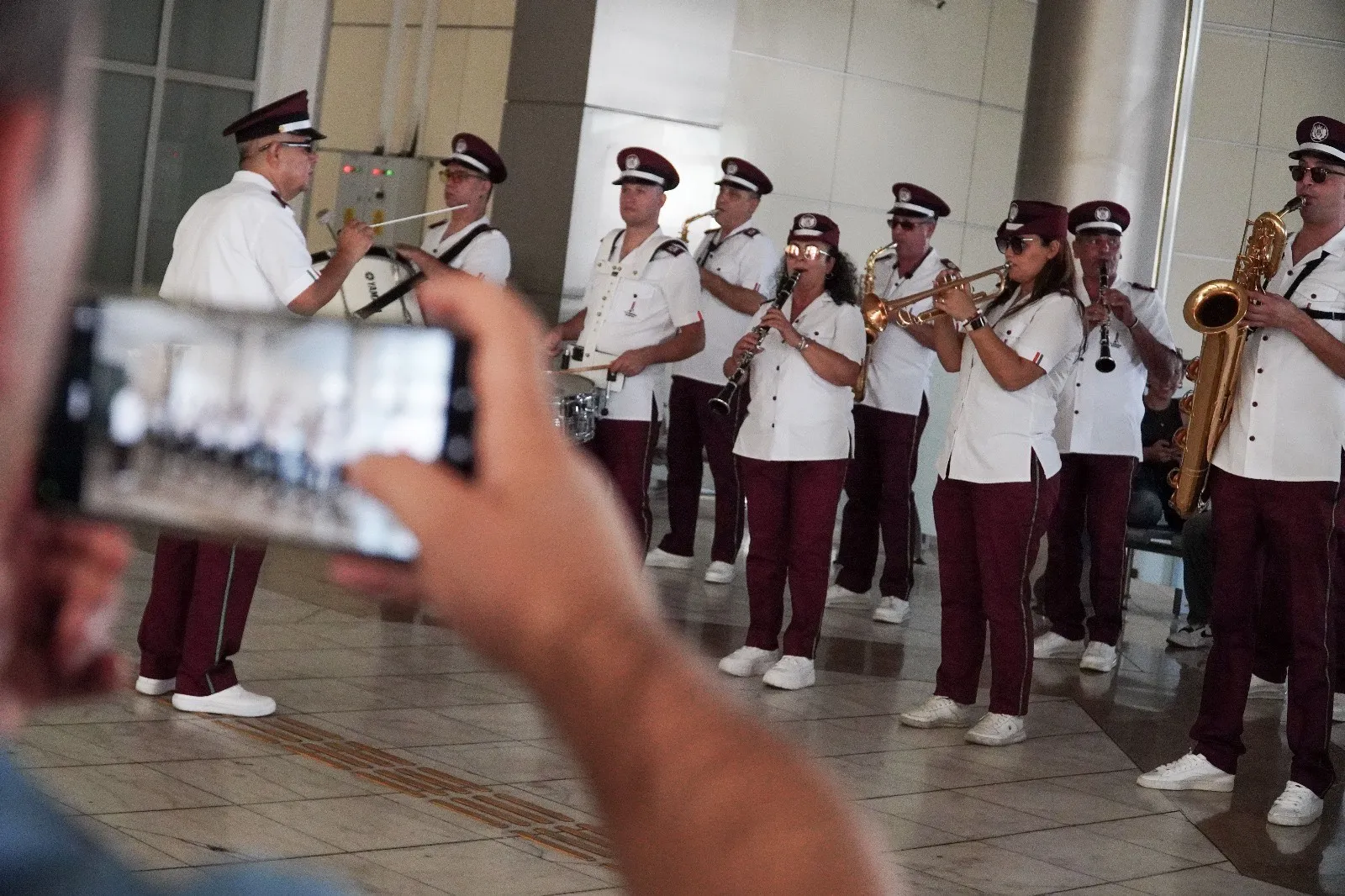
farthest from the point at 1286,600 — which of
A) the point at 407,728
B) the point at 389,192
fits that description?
the point at 389,192

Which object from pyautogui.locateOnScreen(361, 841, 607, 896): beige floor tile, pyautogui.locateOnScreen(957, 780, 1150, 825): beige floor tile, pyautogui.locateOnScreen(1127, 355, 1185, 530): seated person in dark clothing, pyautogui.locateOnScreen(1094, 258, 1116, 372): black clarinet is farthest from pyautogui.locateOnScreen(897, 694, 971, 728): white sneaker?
pyautogui.locateOnScreen(1127, 355, 1185, 530): seated person in dark clothing

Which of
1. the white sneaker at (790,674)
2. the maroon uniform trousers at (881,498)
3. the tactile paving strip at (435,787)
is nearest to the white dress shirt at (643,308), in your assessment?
the white sneaker at (790,674)

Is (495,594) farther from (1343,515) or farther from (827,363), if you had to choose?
(1343,515)

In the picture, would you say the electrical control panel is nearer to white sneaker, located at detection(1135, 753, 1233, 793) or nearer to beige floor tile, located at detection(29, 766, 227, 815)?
white sneaker, located at detection(1135, 753, 1233, 793)

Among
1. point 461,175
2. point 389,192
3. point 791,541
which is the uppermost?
point 389,192

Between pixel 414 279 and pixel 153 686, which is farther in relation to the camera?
pixel 414 279

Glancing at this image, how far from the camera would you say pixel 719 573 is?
27.7 ft

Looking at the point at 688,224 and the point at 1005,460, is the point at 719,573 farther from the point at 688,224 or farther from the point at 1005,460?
the point at 1005,460

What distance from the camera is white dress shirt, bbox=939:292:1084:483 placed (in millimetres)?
5578

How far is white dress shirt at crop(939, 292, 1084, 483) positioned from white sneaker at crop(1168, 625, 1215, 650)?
2.94m

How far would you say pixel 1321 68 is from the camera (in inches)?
560

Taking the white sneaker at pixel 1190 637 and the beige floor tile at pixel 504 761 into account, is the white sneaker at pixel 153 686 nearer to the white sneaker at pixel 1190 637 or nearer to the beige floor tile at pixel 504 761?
the beige floor tile at pixel 504 761

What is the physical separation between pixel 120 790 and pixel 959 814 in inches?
86.6

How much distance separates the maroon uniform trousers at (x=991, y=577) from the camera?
18.4 feet
